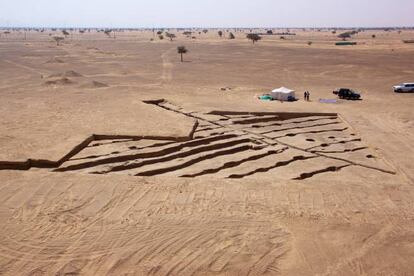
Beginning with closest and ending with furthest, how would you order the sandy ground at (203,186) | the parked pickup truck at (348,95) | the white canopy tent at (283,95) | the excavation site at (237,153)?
the sandy ground at (203,186)
the excavation site at (237,153)
the white canopy tent at (283,95)
the parked pickup truck at (348,95)

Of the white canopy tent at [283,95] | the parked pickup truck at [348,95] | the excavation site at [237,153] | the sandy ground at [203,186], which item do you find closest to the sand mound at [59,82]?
the sandy ground at [203,186]

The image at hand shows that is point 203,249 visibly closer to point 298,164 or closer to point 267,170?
point 267,170

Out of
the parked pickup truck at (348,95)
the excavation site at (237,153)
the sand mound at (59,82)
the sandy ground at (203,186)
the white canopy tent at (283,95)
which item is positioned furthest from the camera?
the sand mound at (59,82)

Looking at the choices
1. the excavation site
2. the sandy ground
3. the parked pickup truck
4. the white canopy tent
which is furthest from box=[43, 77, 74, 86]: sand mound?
the parked pickup truck

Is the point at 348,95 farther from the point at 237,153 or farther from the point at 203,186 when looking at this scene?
the point at 203,186

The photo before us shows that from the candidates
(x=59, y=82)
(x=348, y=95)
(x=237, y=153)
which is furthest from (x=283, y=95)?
(x=59, y=82)

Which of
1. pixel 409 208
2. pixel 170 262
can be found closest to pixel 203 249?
pixel 170 262

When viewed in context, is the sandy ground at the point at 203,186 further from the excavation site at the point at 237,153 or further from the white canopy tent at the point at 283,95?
the white canopy tent at the point at 283,95

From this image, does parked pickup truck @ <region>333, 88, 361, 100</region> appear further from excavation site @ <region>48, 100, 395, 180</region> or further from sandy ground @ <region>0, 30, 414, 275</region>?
excavation site @ <region>48, 100, 395, 180</region>
